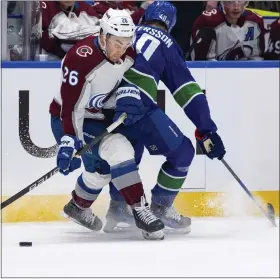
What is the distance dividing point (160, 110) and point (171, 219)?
0.48 metres

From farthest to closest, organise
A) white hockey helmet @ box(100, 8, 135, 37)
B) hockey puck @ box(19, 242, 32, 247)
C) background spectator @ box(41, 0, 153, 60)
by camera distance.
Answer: background spectator @ box(41, 0, 153, 60) < hockey puck @ box(19, 242, 32, 247) < white hockey helmet @ box(100, 8, 135, 37)

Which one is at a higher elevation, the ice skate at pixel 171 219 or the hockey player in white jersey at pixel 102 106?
the hockey player in white jersey at pixel 102 106

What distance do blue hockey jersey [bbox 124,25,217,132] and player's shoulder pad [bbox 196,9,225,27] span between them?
0.92m

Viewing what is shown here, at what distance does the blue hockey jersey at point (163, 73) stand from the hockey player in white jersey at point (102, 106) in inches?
2.7

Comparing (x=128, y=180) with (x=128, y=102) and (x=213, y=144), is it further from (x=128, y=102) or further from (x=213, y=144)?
(x=213, y=144)

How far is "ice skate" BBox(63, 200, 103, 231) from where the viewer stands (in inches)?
197

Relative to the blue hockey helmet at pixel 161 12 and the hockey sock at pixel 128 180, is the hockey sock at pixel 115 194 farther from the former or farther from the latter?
the blue hockey helmet at pixel 161 12

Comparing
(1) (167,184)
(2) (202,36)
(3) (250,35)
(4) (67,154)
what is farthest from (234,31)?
(4) (67,154)

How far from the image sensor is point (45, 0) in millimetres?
5672

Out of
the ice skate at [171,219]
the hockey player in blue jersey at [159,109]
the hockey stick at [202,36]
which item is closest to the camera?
the hockey player in blue jersey at [159,109]

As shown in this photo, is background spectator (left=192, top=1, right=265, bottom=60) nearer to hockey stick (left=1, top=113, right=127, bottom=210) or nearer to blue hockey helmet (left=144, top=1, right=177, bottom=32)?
blue hockey helmet (left=144, top=1, right=177, bottom=32)

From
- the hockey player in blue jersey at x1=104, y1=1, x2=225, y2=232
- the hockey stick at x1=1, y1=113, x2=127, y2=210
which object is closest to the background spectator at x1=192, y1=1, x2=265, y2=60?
the hockey player in blue jersey at x1=104, y1=1, x2=225, y2=232

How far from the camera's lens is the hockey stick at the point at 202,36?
18.8ft

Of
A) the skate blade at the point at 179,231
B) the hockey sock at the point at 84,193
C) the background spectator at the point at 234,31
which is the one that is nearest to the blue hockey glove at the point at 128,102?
the hockey sock at the point at 84,193
